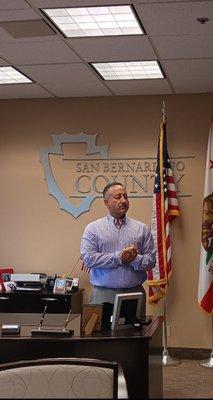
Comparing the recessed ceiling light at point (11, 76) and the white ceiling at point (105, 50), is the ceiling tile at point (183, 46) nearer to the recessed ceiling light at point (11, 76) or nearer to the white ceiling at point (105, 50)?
the white ceiling at point (105, 50)

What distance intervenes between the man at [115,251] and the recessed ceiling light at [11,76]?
6.01 feet

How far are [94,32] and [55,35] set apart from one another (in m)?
0.31

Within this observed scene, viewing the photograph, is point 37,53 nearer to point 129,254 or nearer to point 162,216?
point 129,254

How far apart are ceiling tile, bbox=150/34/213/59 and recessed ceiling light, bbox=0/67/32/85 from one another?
149 centimetres

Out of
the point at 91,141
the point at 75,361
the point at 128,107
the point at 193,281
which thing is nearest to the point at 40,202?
the point at 91,141

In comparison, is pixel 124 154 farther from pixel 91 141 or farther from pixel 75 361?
pixel 75 361

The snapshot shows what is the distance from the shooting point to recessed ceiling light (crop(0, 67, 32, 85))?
5659 mm

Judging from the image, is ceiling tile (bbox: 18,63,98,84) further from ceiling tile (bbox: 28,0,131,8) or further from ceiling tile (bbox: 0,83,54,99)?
ceiling tile (bbox: 28,0,131,8)

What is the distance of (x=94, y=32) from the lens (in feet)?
14.9

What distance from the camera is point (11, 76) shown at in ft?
19.3

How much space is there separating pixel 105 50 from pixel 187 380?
3.07 meters

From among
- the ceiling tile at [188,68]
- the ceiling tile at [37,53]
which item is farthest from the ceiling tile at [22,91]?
the ceiling tile at [188,68]

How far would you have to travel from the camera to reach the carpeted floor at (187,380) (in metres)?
5.00

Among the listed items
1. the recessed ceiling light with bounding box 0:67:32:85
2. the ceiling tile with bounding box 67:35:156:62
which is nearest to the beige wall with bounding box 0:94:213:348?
the recessed ceiling light with bounding box 0:67:32:85
